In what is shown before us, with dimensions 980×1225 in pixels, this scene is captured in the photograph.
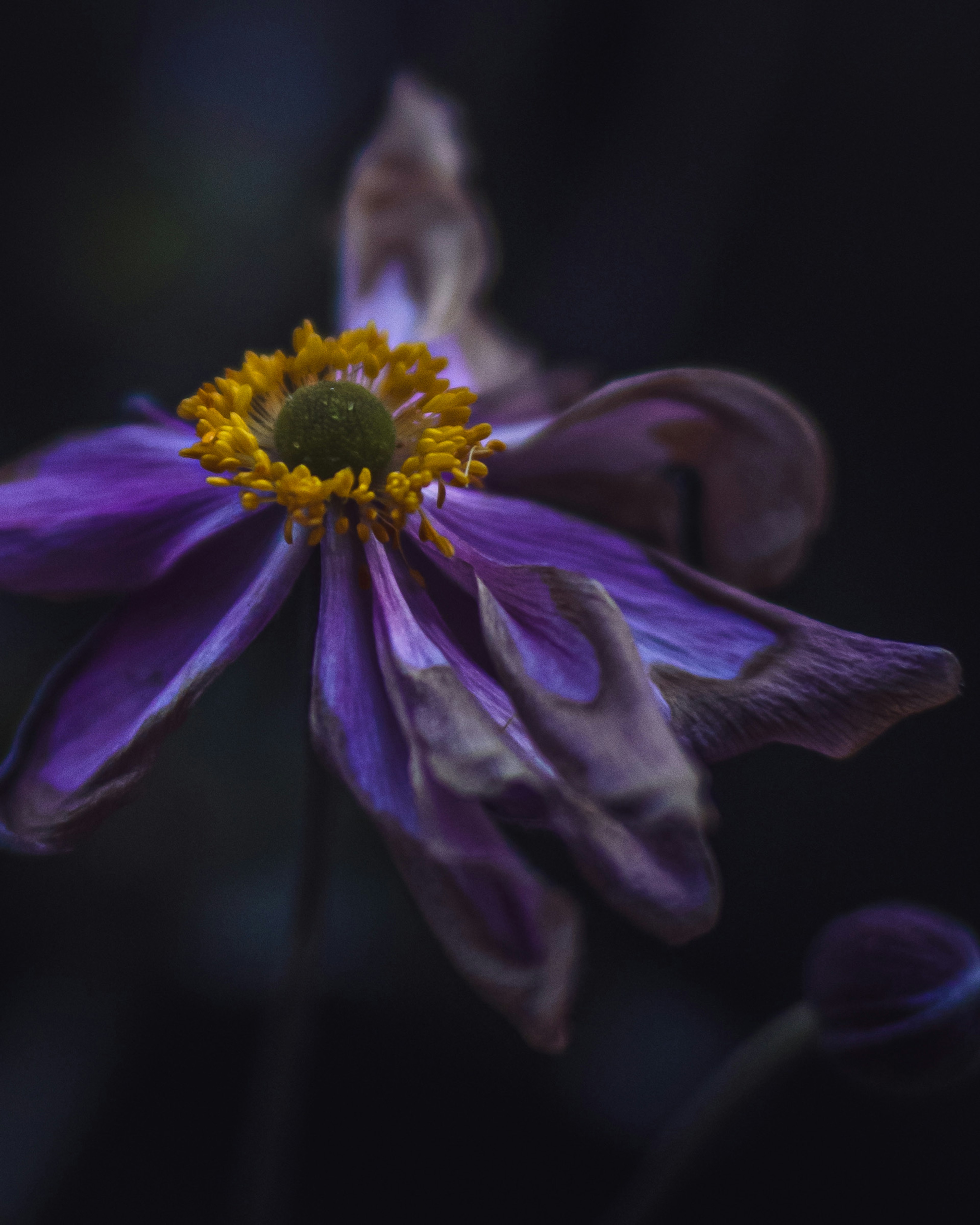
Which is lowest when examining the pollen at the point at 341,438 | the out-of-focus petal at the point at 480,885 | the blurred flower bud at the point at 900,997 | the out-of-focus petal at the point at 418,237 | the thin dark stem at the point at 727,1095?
the thin dark stem at the point at 727,1095

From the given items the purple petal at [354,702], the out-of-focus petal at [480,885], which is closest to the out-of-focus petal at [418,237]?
the purple petal at [354,702]

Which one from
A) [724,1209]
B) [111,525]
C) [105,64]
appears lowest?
[724,1209]

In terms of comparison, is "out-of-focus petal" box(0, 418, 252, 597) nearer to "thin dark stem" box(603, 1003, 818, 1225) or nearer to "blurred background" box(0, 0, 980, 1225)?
"blurred background" box(0, 0, 980, 1225)

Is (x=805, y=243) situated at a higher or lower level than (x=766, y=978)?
higher

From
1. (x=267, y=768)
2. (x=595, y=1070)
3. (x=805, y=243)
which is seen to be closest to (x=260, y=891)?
(x=267, y=768)

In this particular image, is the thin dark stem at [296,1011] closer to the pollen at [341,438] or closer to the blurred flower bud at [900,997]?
the pollen at [341,438]

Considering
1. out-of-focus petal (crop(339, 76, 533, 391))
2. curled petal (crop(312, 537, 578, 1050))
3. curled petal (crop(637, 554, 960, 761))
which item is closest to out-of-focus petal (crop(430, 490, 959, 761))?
curled petal (crop(637, 554, 960, 761))

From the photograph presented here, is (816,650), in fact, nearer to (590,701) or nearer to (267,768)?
(590,701)
